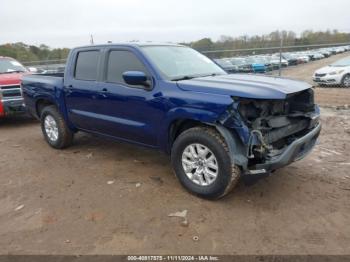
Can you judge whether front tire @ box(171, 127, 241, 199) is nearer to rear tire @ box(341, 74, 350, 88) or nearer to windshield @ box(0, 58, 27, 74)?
windshield @ box(0, 58, 27, 74)

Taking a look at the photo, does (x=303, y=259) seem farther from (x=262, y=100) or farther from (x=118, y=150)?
(x=118, y=150)

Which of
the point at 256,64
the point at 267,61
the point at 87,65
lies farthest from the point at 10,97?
the point at 267,61

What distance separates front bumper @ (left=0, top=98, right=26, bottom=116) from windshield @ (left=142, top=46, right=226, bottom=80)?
4987mm

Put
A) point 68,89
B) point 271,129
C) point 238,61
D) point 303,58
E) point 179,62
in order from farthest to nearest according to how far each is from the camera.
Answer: point 303,58 < point 238,61 < point 68,89 < point 179,62 < point 271,129

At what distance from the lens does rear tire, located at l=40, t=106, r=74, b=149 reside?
20.7ft

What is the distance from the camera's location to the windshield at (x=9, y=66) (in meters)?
9.66

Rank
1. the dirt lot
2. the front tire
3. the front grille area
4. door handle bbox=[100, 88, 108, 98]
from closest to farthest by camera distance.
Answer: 1. the dirt lot
2. the front tire
3. door handle bbox=[100, 88, 108, 98]
4. the front grille area

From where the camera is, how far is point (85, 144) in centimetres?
688

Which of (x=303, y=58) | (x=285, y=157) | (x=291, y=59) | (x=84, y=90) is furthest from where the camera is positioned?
(x=303, y=58)

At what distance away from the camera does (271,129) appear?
4.16 metres

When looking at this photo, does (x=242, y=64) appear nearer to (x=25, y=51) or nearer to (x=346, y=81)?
(x=346, y=81)

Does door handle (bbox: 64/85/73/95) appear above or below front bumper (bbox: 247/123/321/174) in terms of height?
above

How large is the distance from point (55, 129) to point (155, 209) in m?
3.23

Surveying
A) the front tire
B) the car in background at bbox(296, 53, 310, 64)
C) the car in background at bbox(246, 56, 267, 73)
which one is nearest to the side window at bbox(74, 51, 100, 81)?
the front tire
